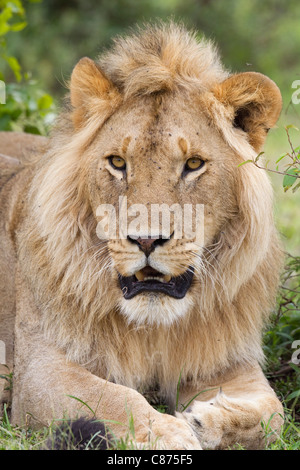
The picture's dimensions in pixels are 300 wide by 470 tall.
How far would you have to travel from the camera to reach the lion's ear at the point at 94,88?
4.23m

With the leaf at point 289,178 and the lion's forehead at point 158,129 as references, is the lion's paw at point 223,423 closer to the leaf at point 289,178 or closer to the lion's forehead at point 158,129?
the leaf at point 289,178

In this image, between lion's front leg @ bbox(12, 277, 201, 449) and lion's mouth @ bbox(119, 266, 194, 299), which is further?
lion's mouth @ bbox(119, 266, 194, 299)

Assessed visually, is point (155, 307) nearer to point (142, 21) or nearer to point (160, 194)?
point (160, 194)

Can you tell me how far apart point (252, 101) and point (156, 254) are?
0.98m

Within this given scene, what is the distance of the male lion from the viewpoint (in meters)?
3.92

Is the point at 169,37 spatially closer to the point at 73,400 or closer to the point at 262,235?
the point at 262,235

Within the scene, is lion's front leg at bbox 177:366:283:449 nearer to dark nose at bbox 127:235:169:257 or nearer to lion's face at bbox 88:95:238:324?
lion's face at bbox 88:95:238:324

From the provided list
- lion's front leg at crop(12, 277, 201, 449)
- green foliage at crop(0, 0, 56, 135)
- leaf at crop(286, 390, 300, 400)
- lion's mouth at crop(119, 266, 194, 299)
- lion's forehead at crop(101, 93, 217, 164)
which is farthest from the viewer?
green foliage at crop(0, 0, 56, 135)

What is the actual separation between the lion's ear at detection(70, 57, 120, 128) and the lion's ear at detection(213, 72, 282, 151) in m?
0.55

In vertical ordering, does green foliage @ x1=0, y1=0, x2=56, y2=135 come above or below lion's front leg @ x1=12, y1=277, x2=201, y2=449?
above

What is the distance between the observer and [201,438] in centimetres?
373

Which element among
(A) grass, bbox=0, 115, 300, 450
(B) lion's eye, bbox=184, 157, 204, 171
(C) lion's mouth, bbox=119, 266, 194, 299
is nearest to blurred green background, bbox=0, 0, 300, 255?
(A) grass, bbox=0, 115, 300, 450

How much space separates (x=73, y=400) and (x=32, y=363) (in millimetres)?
434

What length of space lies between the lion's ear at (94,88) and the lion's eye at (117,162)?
10.2 inches
